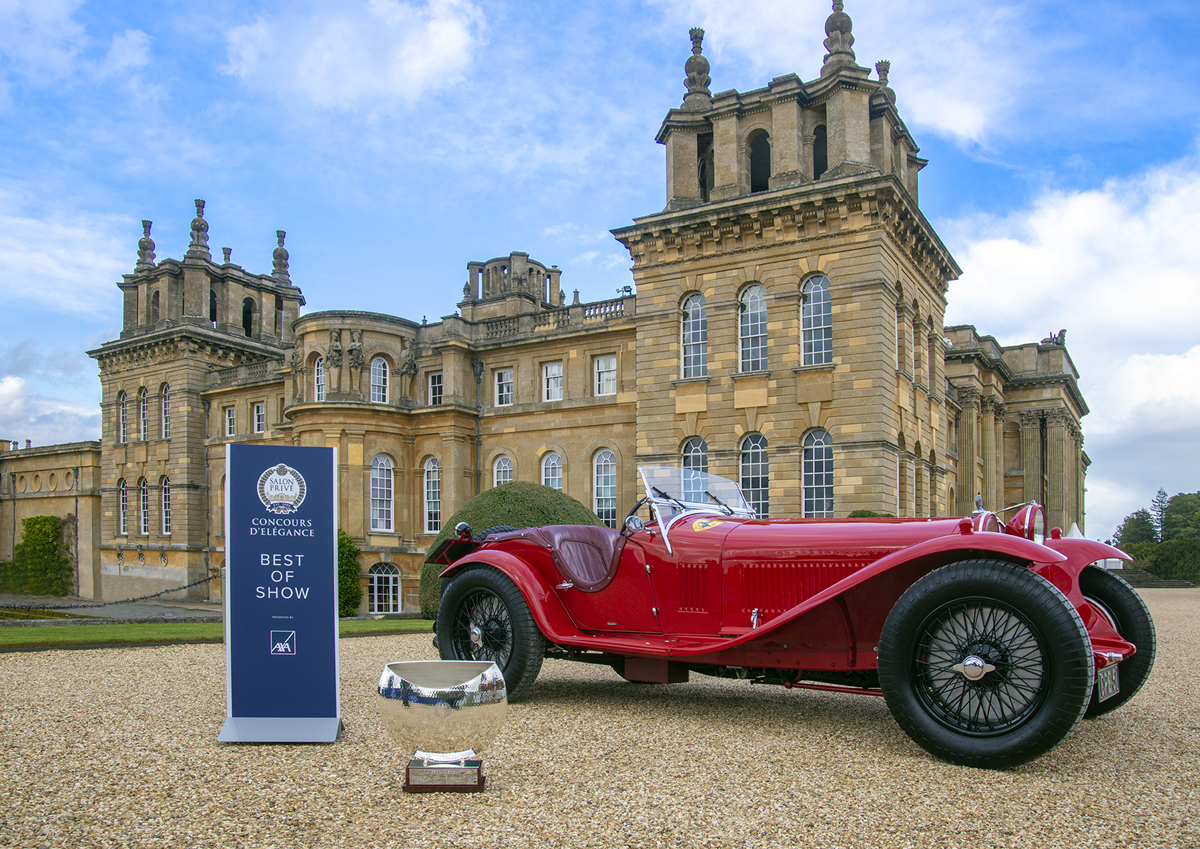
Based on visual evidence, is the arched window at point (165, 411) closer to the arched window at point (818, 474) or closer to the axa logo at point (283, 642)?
the arched window at point (818, 474)

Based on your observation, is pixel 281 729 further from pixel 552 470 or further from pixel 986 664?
pixel 552 470

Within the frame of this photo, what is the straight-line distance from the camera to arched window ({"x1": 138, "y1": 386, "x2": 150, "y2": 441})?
37656 millimetres

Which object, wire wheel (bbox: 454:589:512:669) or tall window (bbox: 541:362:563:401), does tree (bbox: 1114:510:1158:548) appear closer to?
tall window (bbox: 541:362:563:401)

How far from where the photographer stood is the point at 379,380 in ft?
95.3

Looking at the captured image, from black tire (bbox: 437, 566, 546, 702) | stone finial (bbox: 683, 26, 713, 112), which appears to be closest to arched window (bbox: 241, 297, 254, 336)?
stone finial (bbox: 683, 26, 713, 112)

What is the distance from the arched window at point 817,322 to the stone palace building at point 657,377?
52mm

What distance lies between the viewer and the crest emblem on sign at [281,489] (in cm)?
565

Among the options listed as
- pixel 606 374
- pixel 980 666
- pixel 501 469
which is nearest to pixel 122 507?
pixel 501 469

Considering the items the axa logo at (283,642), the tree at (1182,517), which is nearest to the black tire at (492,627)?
the axa logo at (283,642)

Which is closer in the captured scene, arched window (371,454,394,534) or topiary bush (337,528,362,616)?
topiary bush (337,528,362,616)

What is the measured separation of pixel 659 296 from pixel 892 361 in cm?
604

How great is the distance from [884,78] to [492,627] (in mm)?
20451

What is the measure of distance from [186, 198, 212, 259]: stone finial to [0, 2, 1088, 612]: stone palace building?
4.3 inches

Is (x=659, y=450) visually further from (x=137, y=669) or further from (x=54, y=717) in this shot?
(x=54, y=717)
